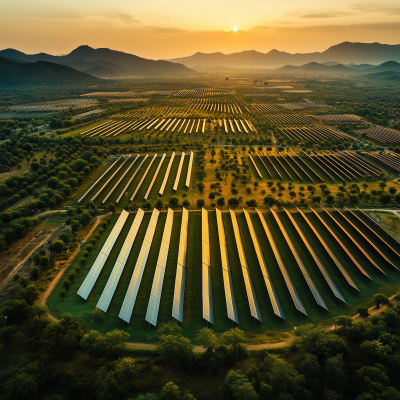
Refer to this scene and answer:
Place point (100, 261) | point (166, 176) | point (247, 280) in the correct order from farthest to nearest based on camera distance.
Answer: point (166, 176) → point (100, 261) → point (247, 280)

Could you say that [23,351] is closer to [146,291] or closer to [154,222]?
[146,291]

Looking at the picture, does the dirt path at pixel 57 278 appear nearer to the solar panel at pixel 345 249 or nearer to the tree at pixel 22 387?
the tree at pixel 22 387

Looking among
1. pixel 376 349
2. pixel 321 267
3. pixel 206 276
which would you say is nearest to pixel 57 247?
pixel 206 276

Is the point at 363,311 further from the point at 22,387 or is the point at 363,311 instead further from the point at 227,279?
the point at 22,387

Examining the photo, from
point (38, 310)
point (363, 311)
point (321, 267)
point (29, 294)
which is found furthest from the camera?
point (321, 267)

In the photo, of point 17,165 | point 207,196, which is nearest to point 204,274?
point 207,196

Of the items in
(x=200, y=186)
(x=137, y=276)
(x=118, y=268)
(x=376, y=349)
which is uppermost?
(x=200, y=186)
